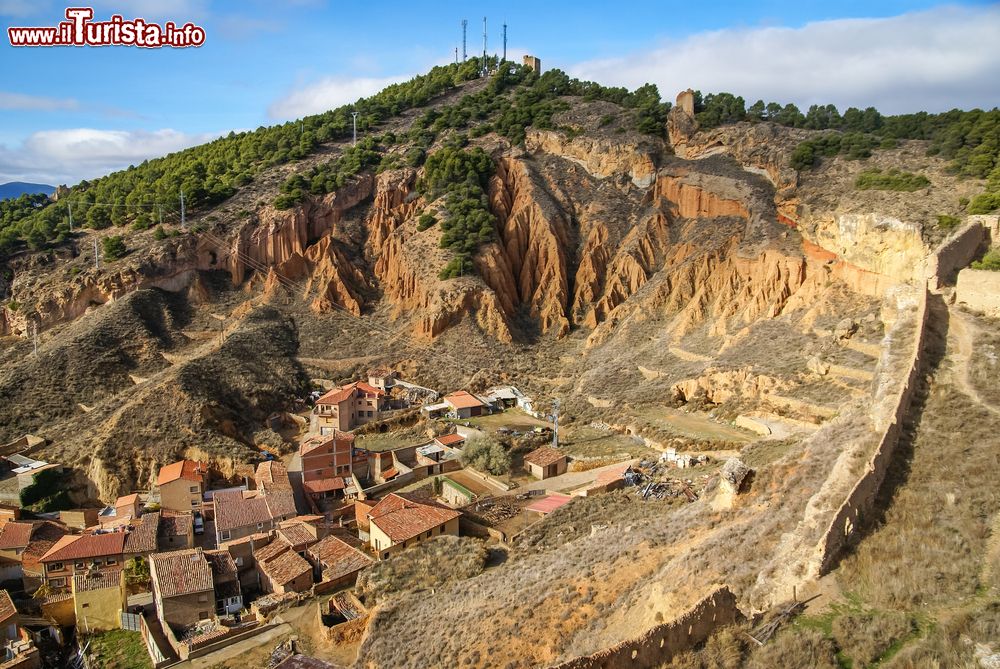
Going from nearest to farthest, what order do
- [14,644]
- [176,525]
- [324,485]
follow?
[14,644], [176,525], [324,485]

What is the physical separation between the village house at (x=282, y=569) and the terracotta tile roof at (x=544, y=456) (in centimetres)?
979

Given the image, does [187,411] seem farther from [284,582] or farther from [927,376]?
[927,376]

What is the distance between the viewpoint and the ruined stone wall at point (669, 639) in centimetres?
930

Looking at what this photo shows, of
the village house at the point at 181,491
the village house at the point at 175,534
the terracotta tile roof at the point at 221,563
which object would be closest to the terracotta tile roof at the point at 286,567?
the terracotta tile roof at the point at 221,563

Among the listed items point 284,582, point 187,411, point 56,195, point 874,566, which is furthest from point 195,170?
point 874,566

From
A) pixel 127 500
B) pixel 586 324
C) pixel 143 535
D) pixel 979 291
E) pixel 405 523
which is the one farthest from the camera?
pixel 586 324

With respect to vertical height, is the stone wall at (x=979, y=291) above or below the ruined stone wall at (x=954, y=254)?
below

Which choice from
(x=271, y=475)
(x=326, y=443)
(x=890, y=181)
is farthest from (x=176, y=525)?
(x=890, y=181)

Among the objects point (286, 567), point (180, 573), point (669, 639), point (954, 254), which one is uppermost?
point (954, 254)

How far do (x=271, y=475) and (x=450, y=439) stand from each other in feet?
24.5

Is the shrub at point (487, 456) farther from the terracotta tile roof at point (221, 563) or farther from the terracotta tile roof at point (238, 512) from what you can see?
the terracotta tile roof at point (221, 563)

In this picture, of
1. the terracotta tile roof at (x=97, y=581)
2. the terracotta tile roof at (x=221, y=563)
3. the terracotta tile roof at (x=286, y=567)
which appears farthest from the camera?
the terracotta tile roof at (x=221, y=563)

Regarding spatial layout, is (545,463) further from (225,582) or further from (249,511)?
(225,582)

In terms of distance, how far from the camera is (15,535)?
77.7 ft
